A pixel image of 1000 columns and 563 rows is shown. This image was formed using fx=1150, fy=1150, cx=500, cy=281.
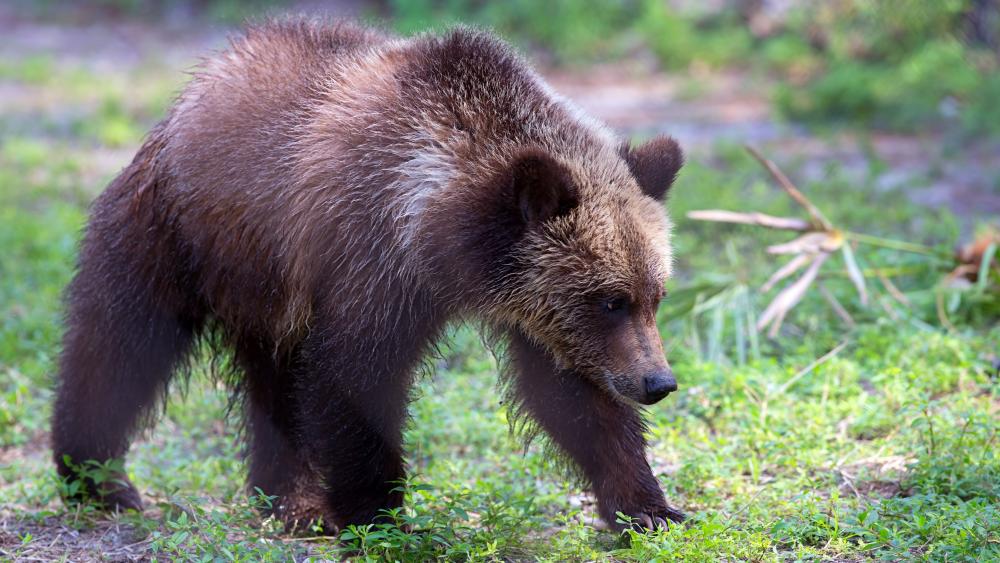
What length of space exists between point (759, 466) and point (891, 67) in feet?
29.8

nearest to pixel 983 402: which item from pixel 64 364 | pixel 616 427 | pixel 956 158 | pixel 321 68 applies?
pixel 616 427

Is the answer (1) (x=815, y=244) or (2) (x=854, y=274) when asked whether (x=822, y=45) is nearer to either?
(1) (x=815, y=244)

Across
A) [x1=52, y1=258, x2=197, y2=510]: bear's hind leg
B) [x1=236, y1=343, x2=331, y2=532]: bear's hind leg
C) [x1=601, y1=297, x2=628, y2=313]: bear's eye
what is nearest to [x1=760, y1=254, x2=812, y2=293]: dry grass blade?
[x1=601, y1=297, x2=628, y2=313]: bear's eye

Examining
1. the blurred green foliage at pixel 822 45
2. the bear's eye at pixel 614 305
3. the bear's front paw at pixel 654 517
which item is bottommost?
the bear's front paw at pixel 654 517

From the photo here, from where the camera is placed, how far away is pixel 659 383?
426cm

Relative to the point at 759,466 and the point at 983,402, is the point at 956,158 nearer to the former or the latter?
the point at 983,402

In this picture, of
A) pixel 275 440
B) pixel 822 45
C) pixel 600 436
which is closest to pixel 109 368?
pixel 275 440

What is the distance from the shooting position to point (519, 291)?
4406 mm

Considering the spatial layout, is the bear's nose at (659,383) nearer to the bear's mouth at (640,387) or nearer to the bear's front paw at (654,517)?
the bear's mouth at (640,387)

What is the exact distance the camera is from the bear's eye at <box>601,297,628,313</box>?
433 centimetres

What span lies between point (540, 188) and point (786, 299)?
2.99 m

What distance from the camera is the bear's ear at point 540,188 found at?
414 cm

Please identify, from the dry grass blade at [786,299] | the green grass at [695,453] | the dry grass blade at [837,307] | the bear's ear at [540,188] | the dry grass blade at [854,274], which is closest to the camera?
the bear's ear at [540,188]

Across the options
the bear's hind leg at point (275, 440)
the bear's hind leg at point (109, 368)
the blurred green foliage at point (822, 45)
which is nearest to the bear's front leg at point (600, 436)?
the bear's hind leg at point (275, 440)
